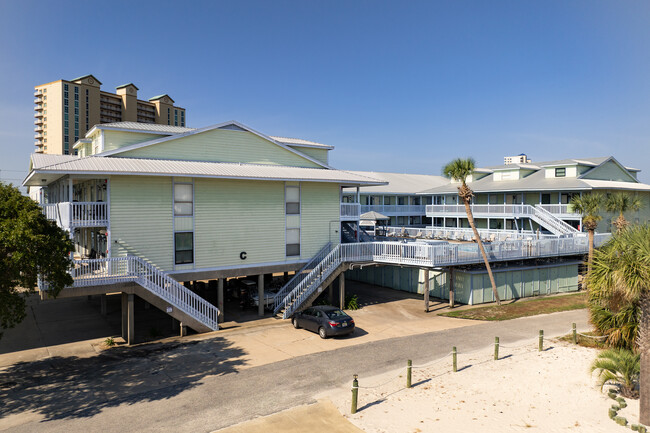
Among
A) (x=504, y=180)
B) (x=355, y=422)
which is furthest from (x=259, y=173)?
(x=504, y=180)

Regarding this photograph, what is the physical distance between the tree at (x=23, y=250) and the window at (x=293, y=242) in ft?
44.4

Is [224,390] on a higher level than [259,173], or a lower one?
lower

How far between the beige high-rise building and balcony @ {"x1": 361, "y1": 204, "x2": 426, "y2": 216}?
322 ft

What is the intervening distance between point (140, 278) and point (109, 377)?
5.32m

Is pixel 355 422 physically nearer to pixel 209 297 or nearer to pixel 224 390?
pixel 224 390

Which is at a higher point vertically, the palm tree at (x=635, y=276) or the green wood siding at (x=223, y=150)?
the green wood siding at (x=223, y=150)

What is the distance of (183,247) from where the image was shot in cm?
2398

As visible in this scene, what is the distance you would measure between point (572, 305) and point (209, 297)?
82.0ft

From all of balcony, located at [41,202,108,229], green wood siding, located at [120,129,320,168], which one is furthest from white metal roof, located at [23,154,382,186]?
balcony, located at [41,202,108,229]

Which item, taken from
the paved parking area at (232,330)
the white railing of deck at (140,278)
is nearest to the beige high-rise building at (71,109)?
the paved parking area at (232,330)

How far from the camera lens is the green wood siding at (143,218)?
21.9 m

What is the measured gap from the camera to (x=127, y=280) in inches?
808

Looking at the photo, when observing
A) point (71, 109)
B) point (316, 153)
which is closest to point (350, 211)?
point (316, 153)

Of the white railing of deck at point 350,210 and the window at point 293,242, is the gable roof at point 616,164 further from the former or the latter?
the window at point 293,242
